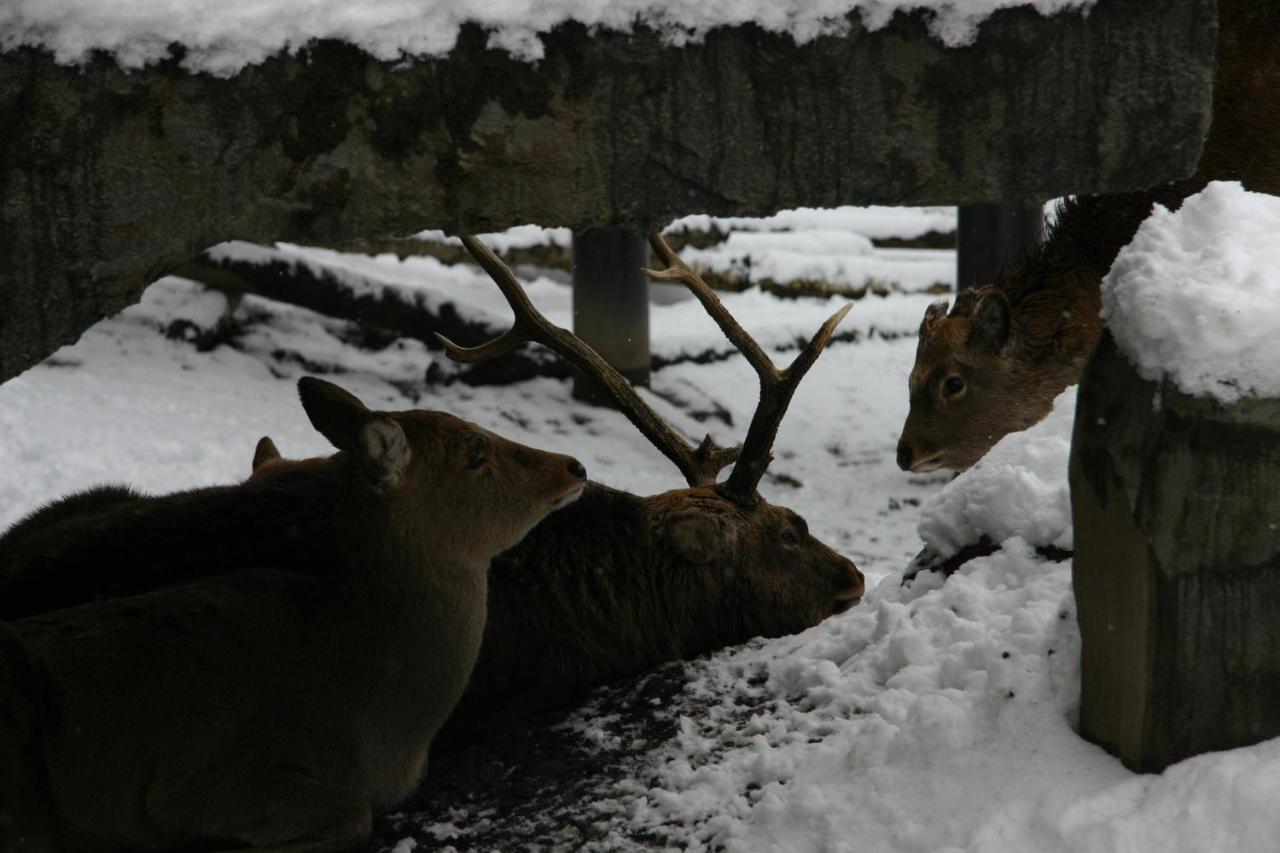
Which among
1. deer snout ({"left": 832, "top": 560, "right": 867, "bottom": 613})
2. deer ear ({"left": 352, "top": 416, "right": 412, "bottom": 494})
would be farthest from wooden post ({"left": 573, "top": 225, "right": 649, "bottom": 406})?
deer ear ({"left": 352, "top": 416, "right": 412, "bottom": 494})

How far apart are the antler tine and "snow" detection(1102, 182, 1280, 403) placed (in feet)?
7.59

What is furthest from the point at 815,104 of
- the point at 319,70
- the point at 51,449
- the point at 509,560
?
the point at 51,449

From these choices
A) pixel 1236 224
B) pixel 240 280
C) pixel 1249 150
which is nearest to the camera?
pixel 1236 224

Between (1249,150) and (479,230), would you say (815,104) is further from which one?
(1249,150)

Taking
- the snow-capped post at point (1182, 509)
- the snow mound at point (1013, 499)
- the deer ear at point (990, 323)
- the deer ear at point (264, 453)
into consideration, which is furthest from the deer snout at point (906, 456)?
the snow-capped post at point (1182, 509)

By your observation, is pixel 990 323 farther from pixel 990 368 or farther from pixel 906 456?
pixel 906 456

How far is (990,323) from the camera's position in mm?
6137

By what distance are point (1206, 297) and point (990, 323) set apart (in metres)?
3.10

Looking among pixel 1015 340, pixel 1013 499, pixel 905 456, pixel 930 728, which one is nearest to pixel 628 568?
pixel 1013 499

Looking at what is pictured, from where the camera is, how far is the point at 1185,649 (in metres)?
3.00

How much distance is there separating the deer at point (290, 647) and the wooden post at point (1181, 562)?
60.5 inches

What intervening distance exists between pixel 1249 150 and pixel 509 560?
3101 millimetres

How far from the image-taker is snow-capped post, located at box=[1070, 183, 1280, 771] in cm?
291

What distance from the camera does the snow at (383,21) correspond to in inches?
106
